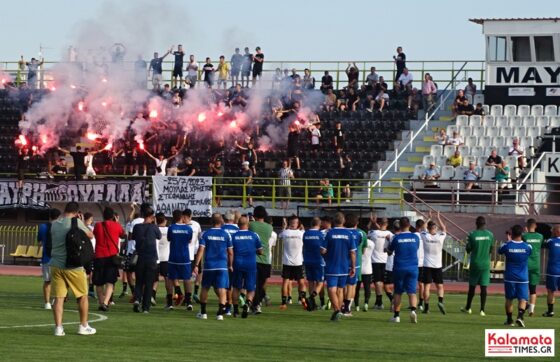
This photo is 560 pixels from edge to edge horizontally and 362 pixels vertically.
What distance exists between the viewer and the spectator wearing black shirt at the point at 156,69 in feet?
179

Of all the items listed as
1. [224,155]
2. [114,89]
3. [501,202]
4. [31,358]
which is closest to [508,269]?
[31,358]

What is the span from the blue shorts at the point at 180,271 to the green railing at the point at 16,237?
19.7 meters

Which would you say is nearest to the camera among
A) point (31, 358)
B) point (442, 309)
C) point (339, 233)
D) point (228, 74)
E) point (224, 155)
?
point (31, 358)

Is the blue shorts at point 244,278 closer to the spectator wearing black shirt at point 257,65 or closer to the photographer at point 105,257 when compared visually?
the photographer at point 105,257

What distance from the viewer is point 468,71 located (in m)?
52.7

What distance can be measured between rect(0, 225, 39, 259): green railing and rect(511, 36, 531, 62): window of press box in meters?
18.3

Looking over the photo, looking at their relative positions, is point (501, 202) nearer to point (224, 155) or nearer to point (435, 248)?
point (224, 155)

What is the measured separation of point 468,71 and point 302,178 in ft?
30.1

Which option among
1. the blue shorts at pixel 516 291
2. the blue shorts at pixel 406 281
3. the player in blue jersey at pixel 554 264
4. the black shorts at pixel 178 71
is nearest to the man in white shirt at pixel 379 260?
the player in blue jersey at pixel 554 264

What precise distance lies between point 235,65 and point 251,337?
33.8m

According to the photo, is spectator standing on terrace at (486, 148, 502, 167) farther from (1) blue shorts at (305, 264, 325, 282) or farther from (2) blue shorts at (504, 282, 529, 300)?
(2) blue shorts at (504, 282, 529, 300)

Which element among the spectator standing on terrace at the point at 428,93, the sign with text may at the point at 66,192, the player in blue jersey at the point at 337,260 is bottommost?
the player in blue jersey at the point at 337,260

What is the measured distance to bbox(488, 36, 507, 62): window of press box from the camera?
5088 cm

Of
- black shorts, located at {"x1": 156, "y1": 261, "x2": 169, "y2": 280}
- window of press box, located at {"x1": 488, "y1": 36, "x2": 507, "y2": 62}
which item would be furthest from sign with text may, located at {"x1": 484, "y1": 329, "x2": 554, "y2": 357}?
window of press box, located at {"x1": 488, "y1": 36, "x2": 507, "y2": 62}
